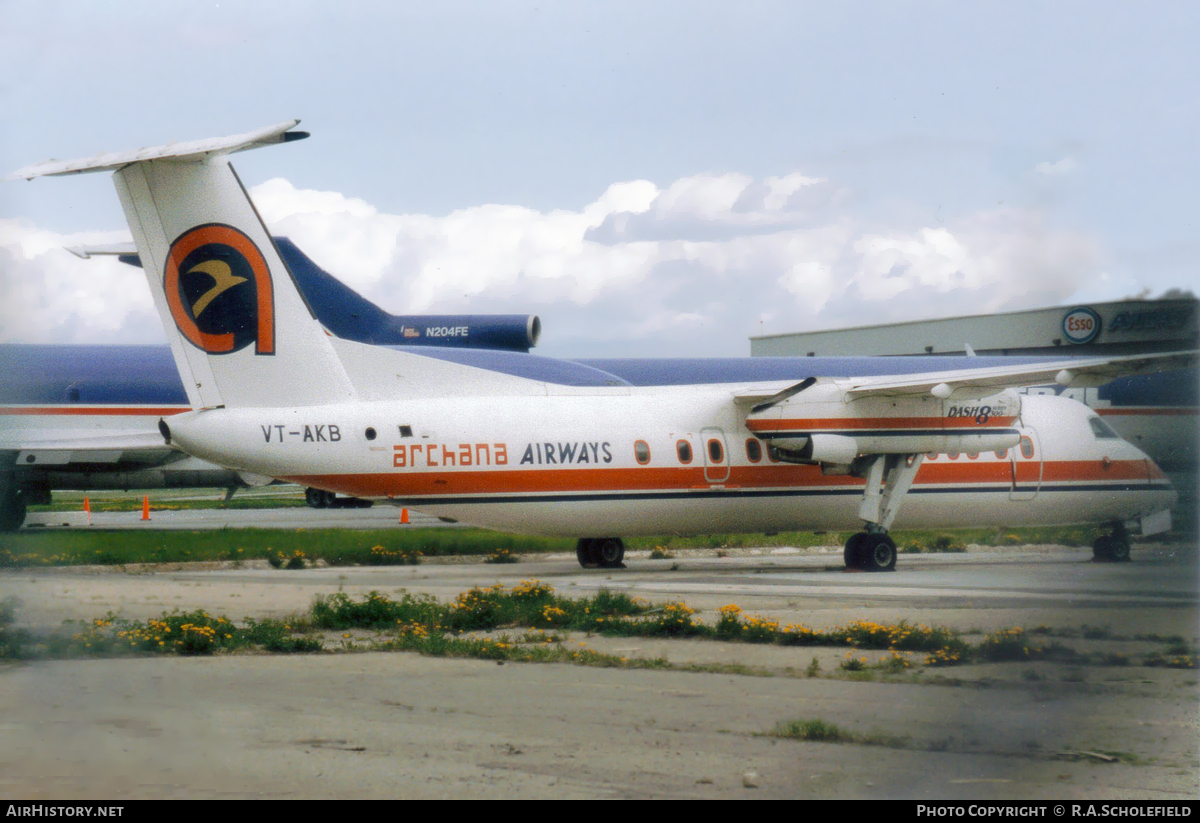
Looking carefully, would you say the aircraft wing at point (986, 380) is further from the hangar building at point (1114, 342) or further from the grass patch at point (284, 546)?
the grass patch at point (284, 546)

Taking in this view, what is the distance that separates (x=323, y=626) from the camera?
1138 cm

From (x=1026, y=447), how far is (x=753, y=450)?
17.2 ft

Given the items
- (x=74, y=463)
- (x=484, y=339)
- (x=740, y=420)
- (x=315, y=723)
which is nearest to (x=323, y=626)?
(x=315, y=723)

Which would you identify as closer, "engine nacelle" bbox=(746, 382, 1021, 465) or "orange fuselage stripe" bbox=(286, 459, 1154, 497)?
"orange fuselage stripe" bbox=(286, 459, 1154, 497)

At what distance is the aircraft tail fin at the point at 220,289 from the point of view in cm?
1430

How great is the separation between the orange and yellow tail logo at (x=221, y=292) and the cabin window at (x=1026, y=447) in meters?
12.9

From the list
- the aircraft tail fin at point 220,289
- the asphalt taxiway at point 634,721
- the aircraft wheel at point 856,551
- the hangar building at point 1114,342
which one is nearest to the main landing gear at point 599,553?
the aircraft wheel at point 856,551

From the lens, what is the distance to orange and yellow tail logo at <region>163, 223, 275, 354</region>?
14594 millimetres

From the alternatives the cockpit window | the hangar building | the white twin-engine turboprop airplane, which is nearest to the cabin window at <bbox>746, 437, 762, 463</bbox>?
the white twin-engine turboprop airplane

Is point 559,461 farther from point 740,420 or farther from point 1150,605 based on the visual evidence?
point 1150,605

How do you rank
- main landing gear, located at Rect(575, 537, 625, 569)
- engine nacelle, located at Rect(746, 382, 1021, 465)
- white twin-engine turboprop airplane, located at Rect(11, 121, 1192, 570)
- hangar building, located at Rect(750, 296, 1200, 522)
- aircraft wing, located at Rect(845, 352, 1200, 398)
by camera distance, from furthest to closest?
1. main landing gear, located at Rect(575, 537, 625, 569)
2. engine nacelle, located at Rect(746, 382, 1021, 465)
3. aircraft wing, located at Rect(845, 352, 1200, 398)
4. white twin-engine turboprop airplane, located at Rect(11, 121, 1192, 570)
5. hangar building, located at Rect(750, 296, 1200, 522)

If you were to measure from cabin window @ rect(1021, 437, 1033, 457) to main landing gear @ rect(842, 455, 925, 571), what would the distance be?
2370mm

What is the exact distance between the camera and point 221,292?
14.8m

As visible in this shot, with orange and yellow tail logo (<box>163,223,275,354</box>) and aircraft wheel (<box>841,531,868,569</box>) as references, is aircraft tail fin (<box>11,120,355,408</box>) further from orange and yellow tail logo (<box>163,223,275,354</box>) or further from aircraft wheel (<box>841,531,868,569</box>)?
aircraft wheel (<box>841,531,868,569</box>)
